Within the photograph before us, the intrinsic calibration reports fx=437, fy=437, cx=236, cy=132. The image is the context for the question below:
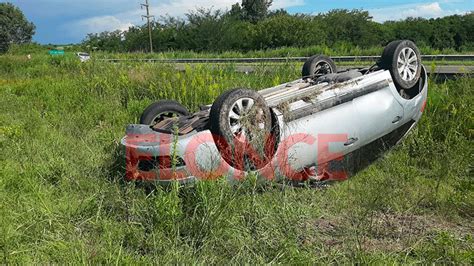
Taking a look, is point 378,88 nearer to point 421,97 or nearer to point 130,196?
point 421,97

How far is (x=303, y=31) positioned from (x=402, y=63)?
119ft

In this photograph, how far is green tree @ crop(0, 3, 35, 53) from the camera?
65125mm

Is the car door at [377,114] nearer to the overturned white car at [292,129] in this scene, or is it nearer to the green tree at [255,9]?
the overturned white car at [292,129]

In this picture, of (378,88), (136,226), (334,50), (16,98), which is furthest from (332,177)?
(334,50)

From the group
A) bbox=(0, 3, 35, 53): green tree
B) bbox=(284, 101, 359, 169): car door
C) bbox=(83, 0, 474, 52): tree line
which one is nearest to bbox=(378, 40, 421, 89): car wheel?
bbox=(284, 101, 359, 169): car door

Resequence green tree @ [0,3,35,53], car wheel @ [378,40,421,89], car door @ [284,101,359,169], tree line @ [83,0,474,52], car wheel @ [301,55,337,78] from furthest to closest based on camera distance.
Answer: green tree @ [0,3,35,53]
tree line @ [83,0,474,52]
car wheel @ [301,55,337,78]
car wheel @ [378,40,421,89]
car door @ [284,101,359,169]

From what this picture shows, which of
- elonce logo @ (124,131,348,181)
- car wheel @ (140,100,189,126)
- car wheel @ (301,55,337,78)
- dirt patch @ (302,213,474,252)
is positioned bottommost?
dirt patch @ (302,213,474,252)

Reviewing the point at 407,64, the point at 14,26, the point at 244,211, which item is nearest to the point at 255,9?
the point at 14,26

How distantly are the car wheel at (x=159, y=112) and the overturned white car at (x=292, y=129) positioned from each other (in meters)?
0.01

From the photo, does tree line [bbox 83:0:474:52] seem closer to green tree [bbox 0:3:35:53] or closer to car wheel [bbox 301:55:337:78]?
green tree [bbox 0:3:35:53]

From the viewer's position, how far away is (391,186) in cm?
423

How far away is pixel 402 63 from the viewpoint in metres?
5.23

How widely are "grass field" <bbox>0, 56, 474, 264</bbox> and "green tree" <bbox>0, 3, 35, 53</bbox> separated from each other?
67083 millimetres

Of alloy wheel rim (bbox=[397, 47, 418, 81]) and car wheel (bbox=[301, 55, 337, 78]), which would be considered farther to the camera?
car wheel (bbox=[301, 55, 337, 78])
